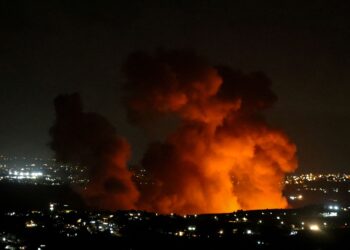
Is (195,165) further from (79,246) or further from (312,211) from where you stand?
(79,246)

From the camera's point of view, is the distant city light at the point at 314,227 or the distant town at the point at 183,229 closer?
the distant town at the point at 183,229

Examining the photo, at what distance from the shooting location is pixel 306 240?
7556 centimetres

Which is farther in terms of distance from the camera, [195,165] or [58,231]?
[195,165]

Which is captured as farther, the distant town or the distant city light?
the distant city light

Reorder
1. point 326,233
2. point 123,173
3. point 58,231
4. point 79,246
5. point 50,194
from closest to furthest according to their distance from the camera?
point 79,246 → point 326,233 → point 58,231 → point 123,173 → point 50,194

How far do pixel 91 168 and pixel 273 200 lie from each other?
29766 mm

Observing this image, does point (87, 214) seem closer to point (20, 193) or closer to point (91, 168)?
point (91, 168)

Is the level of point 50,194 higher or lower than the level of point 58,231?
higher

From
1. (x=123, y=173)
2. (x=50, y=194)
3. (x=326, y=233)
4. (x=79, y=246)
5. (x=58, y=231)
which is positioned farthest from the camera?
(x=50, y=194)

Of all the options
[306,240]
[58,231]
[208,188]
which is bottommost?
[306,240]

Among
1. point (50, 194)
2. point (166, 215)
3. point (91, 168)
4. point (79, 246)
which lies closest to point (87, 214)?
point (91, 168)

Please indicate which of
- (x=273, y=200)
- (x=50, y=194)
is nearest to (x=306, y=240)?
(x=273, y=200)

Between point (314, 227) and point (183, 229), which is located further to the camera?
point (314, 227)

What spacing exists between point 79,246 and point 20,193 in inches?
4133
